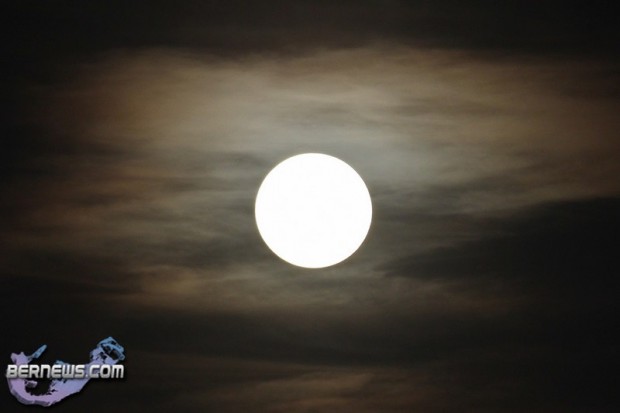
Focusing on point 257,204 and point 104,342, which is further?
point 104,342

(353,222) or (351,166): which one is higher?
(351,166)

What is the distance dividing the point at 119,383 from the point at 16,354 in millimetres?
968

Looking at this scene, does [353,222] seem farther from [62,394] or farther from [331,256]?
[62,394]

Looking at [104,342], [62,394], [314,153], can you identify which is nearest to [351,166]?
[314,153]

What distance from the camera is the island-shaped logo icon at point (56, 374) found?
8242 millimetres

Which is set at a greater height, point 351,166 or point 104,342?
point 351,166

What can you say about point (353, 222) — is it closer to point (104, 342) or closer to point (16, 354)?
point (104, 342)

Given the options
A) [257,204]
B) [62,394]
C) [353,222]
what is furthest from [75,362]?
[353,222]

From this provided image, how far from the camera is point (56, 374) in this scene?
8297mm

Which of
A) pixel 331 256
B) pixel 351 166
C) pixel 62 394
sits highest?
pixel 351 166

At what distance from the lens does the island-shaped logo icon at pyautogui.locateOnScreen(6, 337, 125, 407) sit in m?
8.24

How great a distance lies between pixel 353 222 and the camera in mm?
7789

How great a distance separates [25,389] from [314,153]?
3.31 m

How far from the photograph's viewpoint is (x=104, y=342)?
842 cm
